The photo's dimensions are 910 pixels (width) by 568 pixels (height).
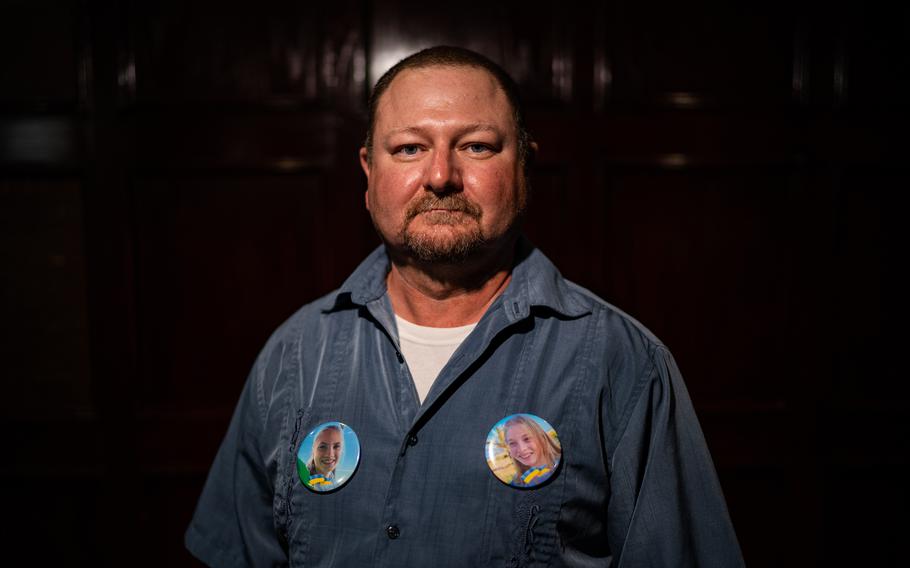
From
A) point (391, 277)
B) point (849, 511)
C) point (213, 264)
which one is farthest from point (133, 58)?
point (849, 511)

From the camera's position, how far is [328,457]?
1.15 metres

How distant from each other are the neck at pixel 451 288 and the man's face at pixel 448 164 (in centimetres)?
6

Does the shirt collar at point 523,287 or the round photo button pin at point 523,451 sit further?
the shirt collar at point 523,287

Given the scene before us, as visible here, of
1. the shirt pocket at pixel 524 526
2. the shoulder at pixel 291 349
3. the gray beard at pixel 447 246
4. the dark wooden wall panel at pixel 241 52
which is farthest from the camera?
the dark wooden wall panel at pixel 241 52

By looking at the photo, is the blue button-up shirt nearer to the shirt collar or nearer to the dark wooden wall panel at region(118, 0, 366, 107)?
the shirt collar

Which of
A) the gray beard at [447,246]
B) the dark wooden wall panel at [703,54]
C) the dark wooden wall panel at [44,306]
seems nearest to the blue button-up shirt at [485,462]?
the gray beard at [447,246]

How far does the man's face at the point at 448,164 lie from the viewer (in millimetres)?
1167

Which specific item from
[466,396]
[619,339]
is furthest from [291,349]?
[619,339]

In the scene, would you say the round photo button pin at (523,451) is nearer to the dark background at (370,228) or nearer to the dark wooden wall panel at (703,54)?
the dark background at (370,228)

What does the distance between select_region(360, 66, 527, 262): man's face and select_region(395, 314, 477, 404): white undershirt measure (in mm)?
153

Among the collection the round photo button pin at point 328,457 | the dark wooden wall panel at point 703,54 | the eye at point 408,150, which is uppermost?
the dark wooden wall panel at point 703,54

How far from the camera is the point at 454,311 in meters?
1.27

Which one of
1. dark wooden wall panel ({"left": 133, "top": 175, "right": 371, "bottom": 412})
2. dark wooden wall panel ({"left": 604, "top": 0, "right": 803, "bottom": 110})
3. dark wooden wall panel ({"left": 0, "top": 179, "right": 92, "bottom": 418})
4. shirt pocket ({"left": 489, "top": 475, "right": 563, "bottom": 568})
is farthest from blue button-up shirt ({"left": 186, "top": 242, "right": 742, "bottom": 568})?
dark wooden wall panel ({"left": 0, "top": 179, "right": 92, "bottom": 418})

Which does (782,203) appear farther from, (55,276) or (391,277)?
(55,276)
